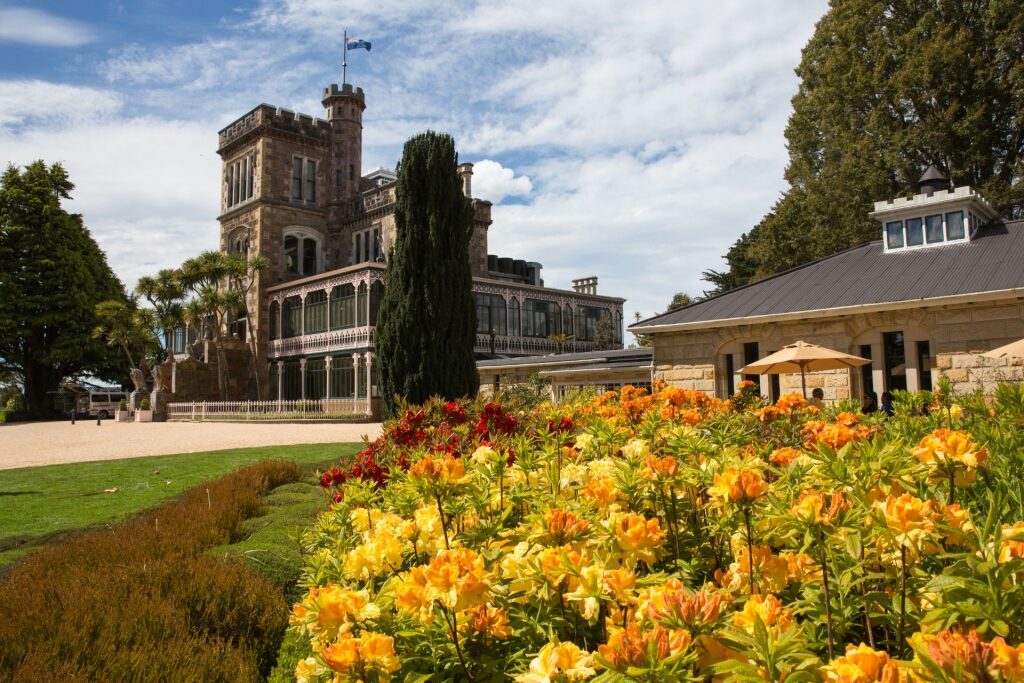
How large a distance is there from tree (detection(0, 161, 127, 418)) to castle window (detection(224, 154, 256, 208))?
10.2 m

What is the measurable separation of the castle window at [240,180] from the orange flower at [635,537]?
4424 centimetres

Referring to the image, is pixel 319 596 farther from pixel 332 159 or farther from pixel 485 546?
pixel 332 159

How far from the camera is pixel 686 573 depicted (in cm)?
203

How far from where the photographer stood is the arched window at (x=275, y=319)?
130 feet

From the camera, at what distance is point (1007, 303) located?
553 inches

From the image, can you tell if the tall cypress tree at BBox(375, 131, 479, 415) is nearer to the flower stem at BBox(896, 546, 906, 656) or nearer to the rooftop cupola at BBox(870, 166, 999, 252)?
the rooftop cupola at BBox(870, 166, 999, 252)

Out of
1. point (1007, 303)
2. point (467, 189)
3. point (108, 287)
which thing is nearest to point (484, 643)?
point (1007, 303)

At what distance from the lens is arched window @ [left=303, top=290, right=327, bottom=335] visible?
120 feet

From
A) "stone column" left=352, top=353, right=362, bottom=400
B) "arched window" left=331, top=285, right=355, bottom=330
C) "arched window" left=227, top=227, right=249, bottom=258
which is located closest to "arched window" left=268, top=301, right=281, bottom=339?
"arched window" left=227, top=227, right=249, bottom=258

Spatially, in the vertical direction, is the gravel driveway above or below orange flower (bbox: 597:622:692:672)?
below

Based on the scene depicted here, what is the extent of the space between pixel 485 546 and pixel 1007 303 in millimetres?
15548

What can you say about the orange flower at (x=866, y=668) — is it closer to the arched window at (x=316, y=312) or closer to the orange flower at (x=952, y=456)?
the orange flower at (x=952, y=456)

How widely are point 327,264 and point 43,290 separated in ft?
56.6

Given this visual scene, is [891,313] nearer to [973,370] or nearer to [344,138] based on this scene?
[973,370]
